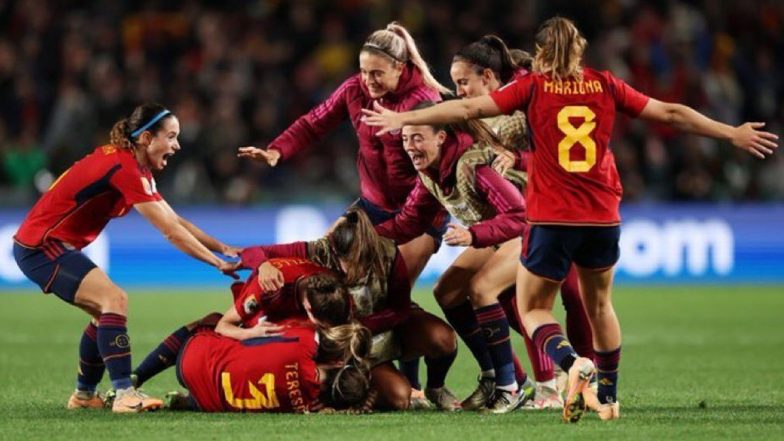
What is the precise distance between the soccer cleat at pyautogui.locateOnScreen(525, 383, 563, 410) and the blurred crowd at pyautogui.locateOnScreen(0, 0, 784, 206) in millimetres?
9097

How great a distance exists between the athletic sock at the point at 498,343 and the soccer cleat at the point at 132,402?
172cm

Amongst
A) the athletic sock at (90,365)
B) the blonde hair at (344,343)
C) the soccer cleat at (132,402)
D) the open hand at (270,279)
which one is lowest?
the soccer cleat at (132,402)

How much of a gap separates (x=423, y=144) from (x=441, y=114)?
890 mm

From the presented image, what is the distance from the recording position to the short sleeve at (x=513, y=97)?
6762mm

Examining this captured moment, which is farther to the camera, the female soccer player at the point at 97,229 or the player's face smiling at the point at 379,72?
the player's face smiling at the point at 379,72

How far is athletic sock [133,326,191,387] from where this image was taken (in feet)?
24.9

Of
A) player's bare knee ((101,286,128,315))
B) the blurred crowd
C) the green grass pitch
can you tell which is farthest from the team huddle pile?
the blurred crowd

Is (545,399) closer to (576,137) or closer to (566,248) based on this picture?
(566,248)

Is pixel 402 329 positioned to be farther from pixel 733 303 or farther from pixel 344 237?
pixel 733 303

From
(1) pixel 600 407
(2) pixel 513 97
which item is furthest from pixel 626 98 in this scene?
(1) pixel 600 407

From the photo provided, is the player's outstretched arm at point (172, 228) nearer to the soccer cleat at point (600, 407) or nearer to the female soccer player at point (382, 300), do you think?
the female soccer player at point (382, 300)

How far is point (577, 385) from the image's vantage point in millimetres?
6531

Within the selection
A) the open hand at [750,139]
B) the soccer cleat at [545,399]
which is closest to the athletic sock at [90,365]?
the soccer cleat at [545,399]

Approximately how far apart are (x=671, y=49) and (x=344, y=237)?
11.6 m
